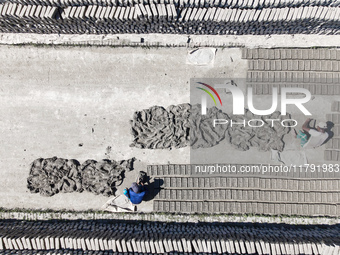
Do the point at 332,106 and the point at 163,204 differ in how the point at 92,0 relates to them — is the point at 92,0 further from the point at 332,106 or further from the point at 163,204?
the point at 332,106

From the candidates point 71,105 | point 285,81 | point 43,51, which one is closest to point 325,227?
point 285,81

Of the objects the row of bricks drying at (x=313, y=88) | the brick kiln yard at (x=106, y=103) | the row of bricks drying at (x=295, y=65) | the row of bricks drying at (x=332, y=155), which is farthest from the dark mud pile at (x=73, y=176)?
the row of bricks drying at (x=332, y=155)

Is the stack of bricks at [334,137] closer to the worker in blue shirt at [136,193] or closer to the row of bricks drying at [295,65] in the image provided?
the row of bricks drying at [295,65]

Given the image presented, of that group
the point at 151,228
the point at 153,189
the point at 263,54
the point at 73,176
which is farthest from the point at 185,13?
the point at 151,228

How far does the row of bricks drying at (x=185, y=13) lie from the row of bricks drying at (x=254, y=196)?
8096 millimetres

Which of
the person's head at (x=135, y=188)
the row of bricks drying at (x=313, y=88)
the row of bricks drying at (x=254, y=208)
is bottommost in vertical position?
the row of bricks drying at (x=254, y=208)

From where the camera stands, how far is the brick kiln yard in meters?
13.3

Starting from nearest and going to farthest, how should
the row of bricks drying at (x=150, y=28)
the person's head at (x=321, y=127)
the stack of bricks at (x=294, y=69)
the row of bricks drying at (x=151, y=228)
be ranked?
the row of bricks drying at (x=150, y=28) → the row of bricks drying at (x=151, y=228) → the person's head at (x=321, y=127) → the stack of bricks at (x=294, y=69)

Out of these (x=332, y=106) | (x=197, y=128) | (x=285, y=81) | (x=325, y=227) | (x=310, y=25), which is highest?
(x=310, y=25)

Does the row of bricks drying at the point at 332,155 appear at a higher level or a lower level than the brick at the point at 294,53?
lower

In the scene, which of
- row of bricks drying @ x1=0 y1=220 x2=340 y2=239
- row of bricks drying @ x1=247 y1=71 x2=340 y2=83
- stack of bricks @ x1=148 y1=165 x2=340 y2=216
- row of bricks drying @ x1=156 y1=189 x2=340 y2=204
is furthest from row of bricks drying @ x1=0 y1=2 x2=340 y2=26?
row of bricks drying @ x1=0 y1=220 x2=340 y2=239

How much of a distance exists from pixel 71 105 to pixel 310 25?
12094 millimetres

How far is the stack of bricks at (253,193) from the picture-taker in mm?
13180

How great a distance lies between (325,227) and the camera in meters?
13.1
